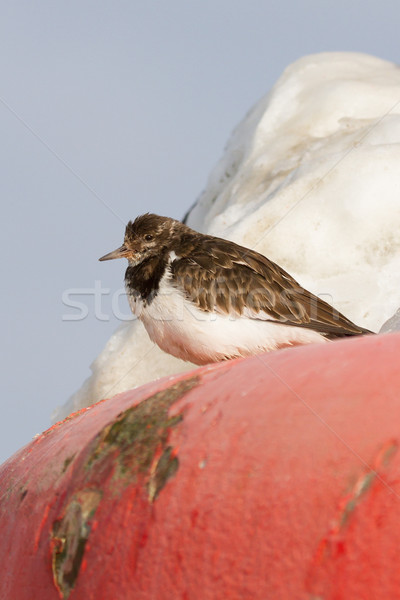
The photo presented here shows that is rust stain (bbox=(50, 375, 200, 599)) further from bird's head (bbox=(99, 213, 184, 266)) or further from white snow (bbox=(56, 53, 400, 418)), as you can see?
white snow (bbox=(56, 53, 400, 418))

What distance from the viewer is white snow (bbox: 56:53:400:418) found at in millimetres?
7816

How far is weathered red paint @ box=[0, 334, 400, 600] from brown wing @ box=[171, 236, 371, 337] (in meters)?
2.58

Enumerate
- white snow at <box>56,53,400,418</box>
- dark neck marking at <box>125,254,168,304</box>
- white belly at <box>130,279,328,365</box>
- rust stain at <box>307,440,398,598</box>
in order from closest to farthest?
1. rust stain at <box>307,440,398,598</box>
2. white belly at <box>130,279,328,365</box>
3. dark neck marking at <box>125,254,168,304</box>
4. white snow at <box>56,53,400,418</box>

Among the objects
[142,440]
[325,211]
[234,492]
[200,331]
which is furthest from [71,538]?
[325,211]

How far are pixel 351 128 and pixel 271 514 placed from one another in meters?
7.74

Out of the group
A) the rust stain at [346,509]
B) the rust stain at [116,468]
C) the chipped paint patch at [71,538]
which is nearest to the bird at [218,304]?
the rust stain at [116,468]

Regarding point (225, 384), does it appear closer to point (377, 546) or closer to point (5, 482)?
point (377, 546)

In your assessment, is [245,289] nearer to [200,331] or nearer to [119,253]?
[200,331]

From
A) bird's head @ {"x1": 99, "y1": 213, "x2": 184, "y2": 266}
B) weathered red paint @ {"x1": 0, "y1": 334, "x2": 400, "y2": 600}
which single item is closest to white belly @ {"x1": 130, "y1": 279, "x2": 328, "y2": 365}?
bird's head @ {"x1": 99, "y1": 213, "x2": 184, "y2": 266}

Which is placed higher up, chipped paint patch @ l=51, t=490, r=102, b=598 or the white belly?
chipped paint patch @ l=51, t=490, r=102, b=598

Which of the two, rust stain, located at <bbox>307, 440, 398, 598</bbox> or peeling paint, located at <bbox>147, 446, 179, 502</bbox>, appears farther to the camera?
peeling paint, located at <bbox>147, 446, 179, 502</bbox>

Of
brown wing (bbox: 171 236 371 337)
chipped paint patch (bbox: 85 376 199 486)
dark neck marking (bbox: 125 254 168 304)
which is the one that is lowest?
brown wing (bbox: 171 236 371 337)

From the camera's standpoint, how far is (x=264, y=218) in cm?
825

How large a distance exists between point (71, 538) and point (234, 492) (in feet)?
2.22
